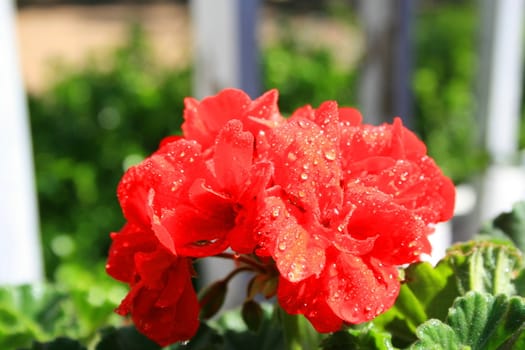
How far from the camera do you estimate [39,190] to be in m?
2.74

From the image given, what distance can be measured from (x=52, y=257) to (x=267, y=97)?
196 cm

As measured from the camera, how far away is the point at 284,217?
55 cm

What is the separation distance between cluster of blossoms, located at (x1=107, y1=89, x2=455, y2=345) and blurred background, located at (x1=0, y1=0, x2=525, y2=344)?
64 centimetres

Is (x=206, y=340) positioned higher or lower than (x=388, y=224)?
lower

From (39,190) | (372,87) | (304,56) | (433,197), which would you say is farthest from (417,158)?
(304,56)

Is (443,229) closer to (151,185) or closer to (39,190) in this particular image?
(39,190)

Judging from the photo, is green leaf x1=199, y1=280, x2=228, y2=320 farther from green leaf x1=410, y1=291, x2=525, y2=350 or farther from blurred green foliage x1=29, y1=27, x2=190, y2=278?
blurred green foliage x1=29, y1=27, x2=190, y2=278

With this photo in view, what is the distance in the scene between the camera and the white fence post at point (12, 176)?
1.52 metres

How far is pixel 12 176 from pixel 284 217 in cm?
113

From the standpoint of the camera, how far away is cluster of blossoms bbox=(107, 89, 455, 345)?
0.56 meters

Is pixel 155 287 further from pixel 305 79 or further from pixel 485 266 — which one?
pixel 305 79

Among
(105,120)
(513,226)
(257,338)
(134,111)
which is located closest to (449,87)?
(134,111)

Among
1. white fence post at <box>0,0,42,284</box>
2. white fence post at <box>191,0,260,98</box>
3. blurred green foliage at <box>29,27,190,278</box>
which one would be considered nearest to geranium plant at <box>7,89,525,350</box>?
white fence post at <box>0,0,42,284</box>

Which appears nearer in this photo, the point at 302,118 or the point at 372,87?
the point at 302,118
